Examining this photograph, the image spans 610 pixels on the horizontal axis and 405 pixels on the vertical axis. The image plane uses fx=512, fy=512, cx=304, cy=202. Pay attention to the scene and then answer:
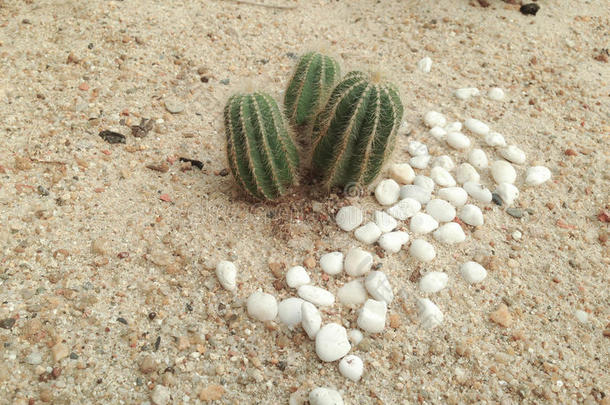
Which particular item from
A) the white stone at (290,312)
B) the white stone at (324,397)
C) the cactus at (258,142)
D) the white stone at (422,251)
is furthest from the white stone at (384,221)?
the white stone at (324,397)

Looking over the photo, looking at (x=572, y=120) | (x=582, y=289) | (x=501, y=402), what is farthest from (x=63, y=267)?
(x=572, y=120)

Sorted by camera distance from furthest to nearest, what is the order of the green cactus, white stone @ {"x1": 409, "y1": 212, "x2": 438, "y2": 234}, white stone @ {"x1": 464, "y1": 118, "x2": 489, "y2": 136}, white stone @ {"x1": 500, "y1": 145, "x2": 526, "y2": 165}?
Answer: white stone @ {"x1": 464, "y1": 118, "x2": 489, "y2": 136} → white stone @ {"x1": 500, "y1": 145, "x2": 526, "y2": 165} → the green cactus → white stone @ {"x1": 409, "y1": 212, "x2": 438, "y2": 234}

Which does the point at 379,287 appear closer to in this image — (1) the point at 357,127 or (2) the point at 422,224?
(2) the point at 422,224

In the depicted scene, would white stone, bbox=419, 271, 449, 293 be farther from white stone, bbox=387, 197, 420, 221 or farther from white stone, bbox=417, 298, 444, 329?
white stone, bbox=387, 197, 420, 221

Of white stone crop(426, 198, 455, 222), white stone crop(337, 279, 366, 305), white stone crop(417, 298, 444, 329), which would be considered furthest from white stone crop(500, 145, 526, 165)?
white stone crop(337, 279, 366, 305)

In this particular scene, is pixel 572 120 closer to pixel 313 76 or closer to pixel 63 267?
pixel 313 76

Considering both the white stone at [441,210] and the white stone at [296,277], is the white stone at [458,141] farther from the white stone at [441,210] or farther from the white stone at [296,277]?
the white stone at [296,277]

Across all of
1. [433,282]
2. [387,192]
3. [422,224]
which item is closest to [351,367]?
[433,282]
